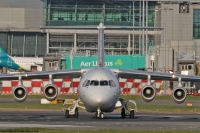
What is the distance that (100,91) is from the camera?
1815 inches

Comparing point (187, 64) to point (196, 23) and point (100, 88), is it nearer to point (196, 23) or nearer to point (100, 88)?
point (196, 23)

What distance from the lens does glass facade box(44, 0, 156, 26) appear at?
515 feet

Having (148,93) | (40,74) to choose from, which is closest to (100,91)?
(148,93)

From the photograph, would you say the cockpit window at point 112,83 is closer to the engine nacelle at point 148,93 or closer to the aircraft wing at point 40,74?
the engine nacelle at point 148,93

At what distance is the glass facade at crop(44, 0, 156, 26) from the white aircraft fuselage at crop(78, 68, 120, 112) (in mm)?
108185

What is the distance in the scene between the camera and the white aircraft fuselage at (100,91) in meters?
45.8

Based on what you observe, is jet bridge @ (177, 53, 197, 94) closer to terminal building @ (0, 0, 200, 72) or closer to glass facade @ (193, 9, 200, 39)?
glass facade @ (193, 9, 200, 39)

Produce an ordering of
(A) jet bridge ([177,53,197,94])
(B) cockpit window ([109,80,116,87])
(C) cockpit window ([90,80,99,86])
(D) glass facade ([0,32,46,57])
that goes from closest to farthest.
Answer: (C) cockpit window ([90,80,99,86]) → (B) cockpit window ([109,80,116,87]) → (A) jet bridge ([177,53,197,94]) → (D) glass facade ([0,32,46,57])

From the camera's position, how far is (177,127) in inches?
1644

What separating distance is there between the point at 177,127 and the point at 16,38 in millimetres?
117523

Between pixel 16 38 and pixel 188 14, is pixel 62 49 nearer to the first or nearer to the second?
pixel 16 38

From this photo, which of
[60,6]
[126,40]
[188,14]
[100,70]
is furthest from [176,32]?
[100,70]

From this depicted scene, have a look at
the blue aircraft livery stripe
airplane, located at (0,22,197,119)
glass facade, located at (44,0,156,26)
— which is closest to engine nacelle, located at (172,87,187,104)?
airplane, located at (0,22,197,119)

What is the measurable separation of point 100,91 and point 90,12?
11329 cm
